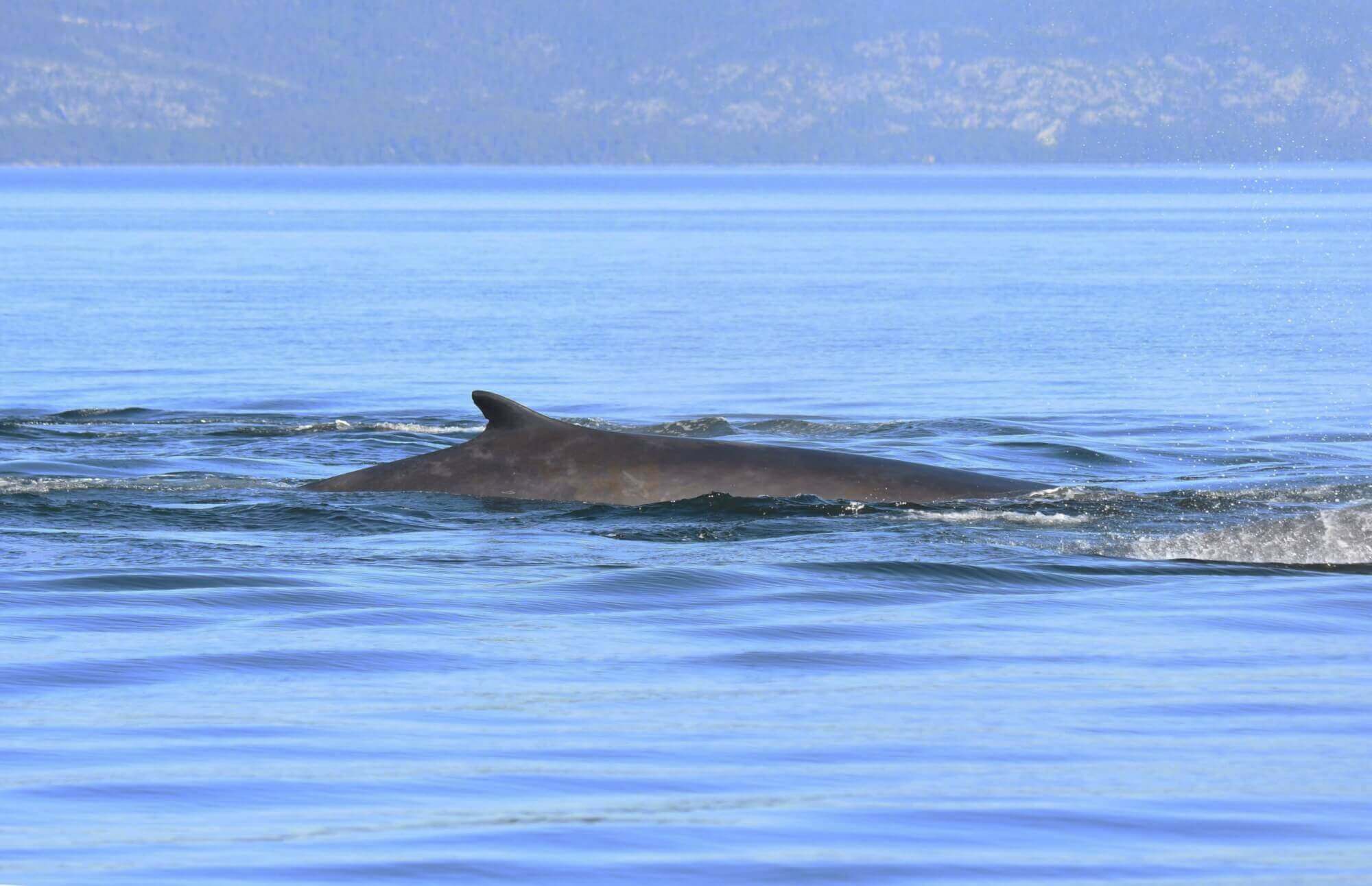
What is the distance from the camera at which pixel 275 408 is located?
25.1 metres

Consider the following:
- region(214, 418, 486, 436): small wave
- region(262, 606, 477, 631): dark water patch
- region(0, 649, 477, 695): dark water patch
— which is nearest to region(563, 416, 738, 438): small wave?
region(214, 418, 486, 436): small wave

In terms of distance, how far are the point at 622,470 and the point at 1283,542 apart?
3529 mm

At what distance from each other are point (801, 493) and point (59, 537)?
403 cm

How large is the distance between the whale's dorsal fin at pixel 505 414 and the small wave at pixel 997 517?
211cm

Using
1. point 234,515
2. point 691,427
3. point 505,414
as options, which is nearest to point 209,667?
point 505,414

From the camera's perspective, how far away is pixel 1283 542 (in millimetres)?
12766

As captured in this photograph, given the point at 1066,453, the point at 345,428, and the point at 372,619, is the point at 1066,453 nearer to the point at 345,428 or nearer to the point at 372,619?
the point at 345,428

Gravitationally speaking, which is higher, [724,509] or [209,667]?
[724,509]

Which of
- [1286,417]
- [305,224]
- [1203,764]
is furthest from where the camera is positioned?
[305,224]

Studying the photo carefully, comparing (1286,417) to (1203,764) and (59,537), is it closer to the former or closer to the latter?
(59,537)

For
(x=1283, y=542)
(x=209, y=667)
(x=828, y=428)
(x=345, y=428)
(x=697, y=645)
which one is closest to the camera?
(x=209, y=667)

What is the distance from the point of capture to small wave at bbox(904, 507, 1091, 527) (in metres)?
13.4

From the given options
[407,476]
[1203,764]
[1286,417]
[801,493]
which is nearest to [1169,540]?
[801,493]

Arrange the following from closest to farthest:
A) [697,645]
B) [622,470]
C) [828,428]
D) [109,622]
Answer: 1. [697,645]
2. [109,622]
3. [622,470]
4. [828,428]
